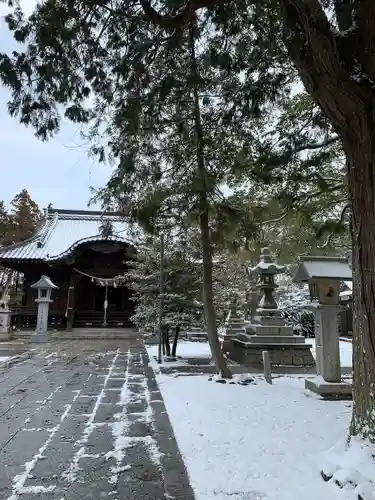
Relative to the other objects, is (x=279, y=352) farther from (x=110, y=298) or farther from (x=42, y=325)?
(x=110, y=298)

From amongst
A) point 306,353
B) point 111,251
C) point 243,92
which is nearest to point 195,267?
point 306,353

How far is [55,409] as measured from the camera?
4.85m

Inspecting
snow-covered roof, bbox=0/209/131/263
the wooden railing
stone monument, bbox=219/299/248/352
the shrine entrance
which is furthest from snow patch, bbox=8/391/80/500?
the shrine entrance

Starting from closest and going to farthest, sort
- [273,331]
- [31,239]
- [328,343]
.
Result: [328,343] → [273,331] → [31,239]

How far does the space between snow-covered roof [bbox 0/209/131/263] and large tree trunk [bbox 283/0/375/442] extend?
11566 mm

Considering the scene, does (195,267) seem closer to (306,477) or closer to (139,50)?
(139,50)

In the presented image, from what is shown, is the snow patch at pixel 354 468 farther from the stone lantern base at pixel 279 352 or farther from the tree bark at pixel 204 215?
the stone lantern base at pixel 279 352

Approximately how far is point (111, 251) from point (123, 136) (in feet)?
46.4

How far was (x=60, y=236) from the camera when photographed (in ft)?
70.9

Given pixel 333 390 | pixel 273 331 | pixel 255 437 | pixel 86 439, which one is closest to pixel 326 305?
pixel 333 390

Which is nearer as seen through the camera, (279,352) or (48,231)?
(279,352)

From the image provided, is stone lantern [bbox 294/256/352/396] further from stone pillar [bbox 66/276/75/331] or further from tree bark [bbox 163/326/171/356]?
stone pillar [bbox 66/276/75/331]

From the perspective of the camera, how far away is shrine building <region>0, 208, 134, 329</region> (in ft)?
59.5

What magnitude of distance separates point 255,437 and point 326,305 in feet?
10.6
